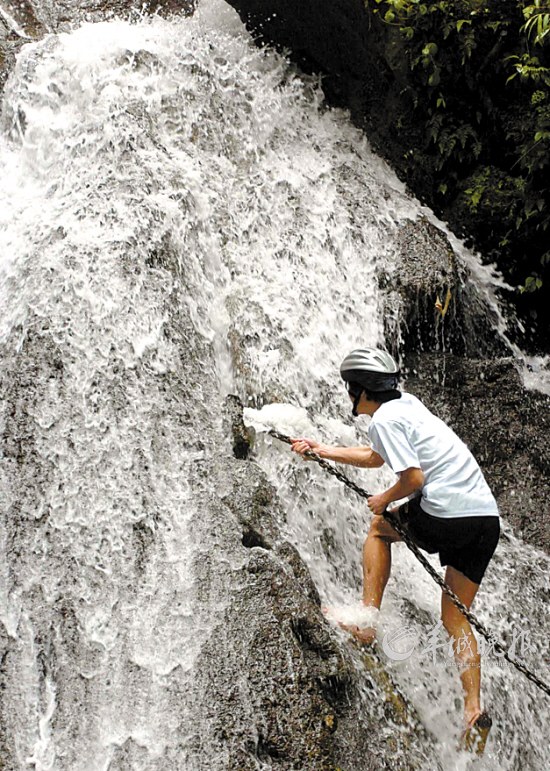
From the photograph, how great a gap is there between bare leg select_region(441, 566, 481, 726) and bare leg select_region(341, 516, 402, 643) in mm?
371

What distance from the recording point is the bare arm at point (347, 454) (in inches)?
173

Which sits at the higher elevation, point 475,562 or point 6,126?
point 475,562

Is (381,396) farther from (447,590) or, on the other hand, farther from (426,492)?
(447,590)

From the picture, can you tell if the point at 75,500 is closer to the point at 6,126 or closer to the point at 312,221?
the point at 312,221

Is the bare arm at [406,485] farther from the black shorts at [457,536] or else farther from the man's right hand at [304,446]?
the man's right hand at [304,446]

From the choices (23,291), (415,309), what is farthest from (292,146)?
(23,291)

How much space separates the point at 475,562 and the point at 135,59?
20.1ft

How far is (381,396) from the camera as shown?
428 cm

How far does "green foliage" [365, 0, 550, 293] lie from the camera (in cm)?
764

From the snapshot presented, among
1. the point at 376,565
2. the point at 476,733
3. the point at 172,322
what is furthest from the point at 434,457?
the point at 172,322

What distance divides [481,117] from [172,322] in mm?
4434

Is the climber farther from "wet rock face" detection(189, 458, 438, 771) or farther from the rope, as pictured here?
"wet rock face" detection(189, 458, 438, 771)

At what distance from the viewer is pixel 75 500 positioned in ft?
15.7

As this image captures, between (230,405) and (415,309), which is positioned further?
(415,309)
